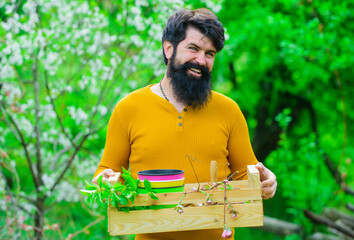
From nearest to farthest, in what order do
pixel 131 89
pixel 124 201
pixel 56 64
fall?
pixel 124 201 < pixel 56 64 < pixel 131 89

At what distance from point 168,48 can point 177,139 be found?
534 millimetres

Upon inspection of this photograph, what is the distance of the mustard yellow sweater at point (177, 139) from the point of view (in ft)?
6.97

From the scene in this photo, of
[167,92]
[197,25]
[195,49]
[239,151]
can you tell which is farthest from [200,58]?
[239,151]

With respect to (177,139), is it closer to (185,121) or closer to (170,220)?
(185,121)

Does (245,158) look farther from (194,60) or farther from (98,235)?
(98,235)

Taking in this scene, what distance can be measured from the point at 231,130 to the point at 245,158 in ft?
0.54

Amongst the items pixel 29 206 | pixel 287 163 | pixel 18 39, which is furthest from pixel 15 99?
pixel 287 163

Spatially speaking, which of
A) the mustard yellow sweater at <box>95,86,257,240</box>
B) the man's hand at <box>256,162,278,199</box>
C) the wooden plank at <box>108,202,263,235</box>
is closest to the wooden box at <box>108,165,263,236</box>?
the wooden plank at <box>108,202,263,235</box>

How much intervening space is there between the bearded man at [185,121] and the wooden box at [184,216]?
364 mm

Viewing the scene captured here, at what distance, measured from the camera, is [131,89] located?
493 centimetres

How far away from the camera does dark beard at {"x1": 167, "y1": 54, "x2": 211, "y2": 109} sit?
7.20ft

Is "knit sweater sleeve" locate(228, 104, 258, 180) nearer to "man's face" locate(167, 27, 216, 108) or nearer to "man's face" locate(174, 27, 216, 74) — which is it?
"man's face" locate(167, 27, 216, 108)

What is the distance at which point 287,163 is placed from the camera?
5.77 m

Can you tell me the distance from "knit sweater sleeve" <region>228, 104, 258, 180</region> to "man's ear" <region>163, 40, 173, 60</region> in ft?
1.62
